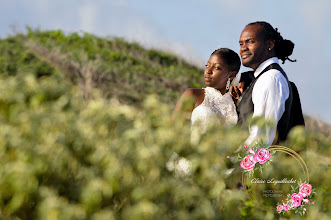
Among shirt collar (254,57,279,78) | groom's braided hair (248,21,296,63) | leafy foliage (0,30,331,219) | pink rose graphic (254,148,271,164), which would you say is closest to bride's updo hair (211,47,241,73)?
shirt collar (254,57,279,78)

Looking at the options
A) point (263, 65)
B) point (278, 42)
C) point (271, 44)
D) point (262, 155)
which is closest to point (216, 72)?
point (263, 65)

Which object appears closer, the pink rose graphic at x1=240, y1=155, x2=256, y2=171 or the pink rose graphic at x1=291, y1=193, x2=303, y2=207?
the pink rose graphic at x1=240, y1=155, x2=256, y2=171

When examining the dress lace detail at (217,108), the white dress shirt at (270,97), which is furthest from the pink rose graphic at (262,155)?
the dress lace detail at (217,108)

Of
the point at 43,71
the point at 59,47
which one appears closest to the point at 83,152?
the point at 43,71

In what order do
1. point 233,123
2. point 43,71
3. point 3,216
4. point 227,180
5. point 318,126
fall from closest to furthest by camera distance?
point 3,216
point 227,180
point 233,123
point 43,71
point 318,126

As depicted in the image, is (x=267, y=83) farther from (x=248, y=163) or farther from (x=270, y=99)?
(x=248, y=163)

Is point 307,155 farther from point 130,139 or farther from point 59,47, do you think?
point 59,47

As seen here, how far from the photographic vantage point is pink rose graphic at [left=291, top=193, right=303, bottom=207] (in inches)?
146

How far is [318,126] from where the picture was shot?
677 inches

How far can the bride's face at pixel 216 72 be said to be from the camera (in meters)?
4.73

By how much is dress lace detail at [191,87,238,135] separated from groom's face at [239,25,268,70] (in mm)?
500

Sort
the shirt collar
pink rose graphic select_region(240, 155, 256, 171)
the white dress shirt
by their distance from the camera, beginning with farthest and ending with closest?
the shirt collar < the white dress shirt < pink rose graphic select_region(240, 155, 256, 171)

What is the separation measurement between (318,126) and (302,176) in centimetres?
1432

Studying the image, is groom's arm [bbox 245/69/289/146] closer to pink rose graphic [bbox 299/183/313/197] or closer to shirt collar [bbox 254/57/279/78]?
shirt collar [bbox 254/57/279/78]
